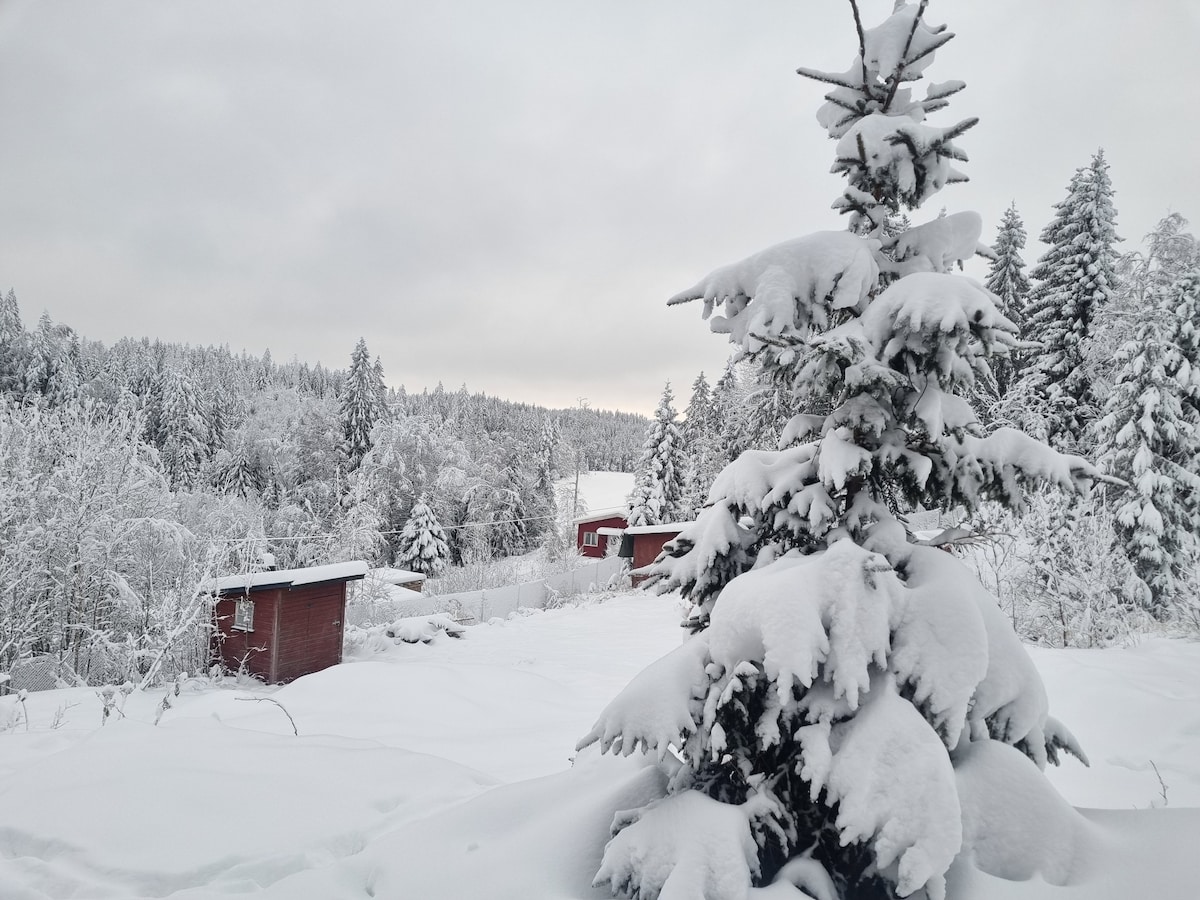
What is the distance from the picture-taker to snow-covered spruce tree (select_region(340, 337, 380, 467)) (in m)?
42.5

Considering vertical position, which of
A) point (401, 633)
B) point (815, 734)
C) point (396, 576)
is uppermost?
point (815, 734)

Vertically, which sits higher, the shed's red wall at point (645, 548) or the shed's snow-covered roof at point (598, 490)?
the shed's snow-covered roof at point (598, 490)

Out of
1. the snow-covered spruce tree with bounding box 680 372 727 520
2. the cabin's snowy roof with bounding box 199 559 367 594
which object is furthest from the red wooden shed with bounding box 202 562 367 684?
the snow-covered spruce tree with bounding box 680 372 727 520

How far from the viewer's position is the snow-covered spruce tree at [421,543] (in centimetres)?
3766

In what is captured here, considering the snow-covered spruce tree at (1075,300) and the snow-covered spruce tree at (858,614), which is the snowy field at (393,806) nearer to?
the snow-covered spruce tree at (858,614)

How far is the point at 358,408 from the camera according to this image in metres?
43.2

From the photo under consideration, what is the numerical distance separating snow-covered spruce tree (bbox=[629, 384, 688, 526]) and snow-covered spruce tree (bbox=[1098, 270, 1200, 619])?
23463 millimetres

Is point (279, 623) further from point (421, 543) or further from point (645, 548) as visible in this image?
point (421, 543)

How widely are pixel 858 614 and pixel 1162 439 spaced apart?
18879mm

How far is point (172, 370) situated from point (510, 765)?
5692cm

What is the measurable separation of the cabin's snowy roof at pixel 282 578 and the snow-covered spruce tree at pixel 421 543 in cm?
2111

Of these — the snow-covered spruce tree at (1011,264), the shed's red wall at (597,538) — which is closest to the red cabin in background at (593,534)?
the shed's red wall at (597,538)

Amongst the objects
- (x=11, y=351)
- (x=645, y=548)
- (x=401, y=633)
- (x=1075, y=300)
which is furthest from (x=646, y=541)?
(x=11, y=351)

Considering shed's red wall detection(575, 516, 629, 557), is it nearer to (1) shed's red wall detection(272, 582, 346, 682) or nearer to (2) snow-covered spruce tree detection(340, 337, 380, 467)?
(2) snow-covered spruce tree detection(340, 337, 380, 467)
